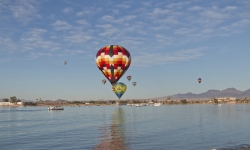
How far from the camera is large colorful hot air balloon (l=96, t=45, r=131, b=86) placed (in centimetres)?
6831

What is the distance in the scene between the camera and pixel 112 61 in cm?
6819

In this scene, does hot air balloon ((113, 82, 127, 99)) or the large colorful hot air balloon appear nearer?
the large colorful hot air balloon

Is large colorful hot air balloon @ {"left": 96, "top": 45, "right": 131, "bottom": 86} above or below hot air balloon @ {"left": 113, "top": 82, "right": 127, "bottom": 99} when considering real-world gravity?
above

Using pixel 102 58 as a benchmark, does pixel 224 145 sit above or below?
below

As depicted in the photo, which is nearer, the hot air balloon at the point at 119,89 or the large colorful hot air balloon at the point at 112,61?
the large colorful hot air balloon at the point at 112,61

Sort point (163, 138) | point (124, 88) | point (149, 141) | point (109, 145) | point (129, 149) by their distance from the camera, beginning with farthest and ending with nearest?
1. point (124, 88)
2. point (163, 138)
3. point (149, 141)
4. point (109, 145)
5. point (129, 149)

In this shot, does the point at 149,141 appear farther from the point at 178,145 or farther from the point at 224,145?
the point at 224,145

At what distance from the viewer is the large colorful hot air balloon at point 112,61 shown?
68312mm

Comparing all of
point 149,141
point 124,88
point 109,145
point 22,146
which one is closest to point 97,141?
point 109,145

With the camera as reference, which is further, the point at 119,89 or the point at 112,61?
the point at 119,89

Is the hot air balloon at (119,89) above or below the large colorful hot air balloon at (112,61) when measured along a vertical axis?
below

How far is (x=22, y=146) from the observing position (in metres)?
36.4

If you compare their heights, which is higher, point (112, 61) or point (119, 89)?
point (112, 61)

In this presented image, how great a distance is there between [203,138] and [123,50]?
115ft
